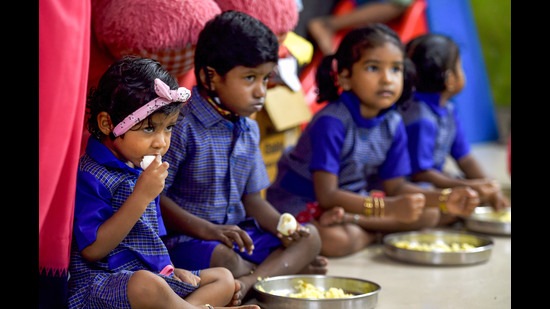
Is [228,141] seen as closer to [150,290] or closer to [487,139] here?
[150,290]

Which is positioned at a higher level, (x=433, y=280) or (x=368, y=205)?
(x=368, y=205)

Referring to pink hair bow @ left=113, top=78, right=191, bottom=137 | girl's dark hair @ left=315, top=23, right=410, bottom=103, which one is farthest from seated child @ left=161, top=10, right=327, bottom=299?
girl's dark hair @ left=315, top=23, right=410, bottom=103

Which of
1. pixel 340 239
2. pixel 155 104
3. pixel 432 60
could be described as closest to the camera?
pixel 155 104

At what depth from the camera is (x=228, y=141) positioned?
7.18 ft

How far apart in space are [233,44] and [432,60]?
4.05 feet

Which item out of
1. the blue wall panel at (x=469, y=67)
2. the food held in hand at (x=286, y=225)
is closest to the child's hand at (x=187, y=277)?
the food held in hand at (x=286, y=225)

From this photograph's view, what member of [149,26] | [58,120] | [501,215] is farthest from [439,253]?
[58,120]

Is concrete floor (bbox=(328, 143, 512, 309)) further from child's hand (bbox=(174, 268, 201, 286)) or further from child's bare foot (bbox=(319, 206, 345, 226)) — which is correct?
child's hand (bbox=(174, 268, 201, 286))

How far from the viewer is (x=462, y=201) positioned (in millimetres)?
2693

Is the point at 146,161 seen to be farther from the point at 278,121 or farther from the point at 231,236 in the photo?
the point at 278,121

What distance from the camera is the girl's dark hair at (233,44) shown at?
213 centimetres

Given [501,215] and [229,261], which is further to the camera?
[501,215]

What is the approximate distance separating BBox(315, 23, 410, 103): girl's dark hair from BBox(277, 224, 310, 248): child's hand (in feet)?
2.25

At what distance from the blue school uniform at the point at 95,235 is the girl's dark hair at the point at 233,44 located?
0.44m
